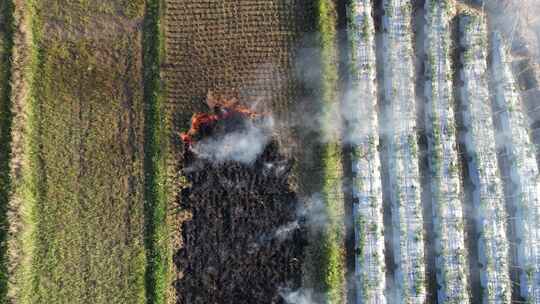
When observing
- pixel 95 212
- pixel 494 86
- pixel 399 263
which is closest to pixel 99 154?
pixel 95 212

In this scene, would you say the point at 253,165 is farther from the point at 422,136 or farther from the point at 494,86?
the point at 494,86

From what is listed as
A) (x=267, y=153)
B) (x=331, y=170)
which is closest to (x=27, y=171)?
(x=267, y=153)

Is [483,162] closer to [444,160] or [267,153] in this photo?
[444,160]

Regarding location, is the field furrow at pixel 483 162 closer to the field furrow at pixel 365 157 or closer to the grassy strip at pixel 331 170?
the field furrow at pixel 365 157

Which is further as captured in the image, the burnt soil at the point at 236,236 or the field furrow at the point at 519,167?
the field furrow at the point at 519,167

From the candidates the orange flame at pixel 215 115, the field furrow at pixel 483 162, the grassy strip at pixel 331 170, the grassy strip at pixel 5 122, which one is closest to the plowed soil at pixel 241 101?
the orange flame at pixel 215 115

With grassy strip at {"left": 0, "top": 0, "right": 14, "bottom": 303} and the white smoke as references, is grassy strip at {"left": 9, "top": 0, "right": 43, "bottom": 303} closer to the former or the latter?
grassy strip at {"left": 0, "top": 0, "right": 14, "bottom": 303}
